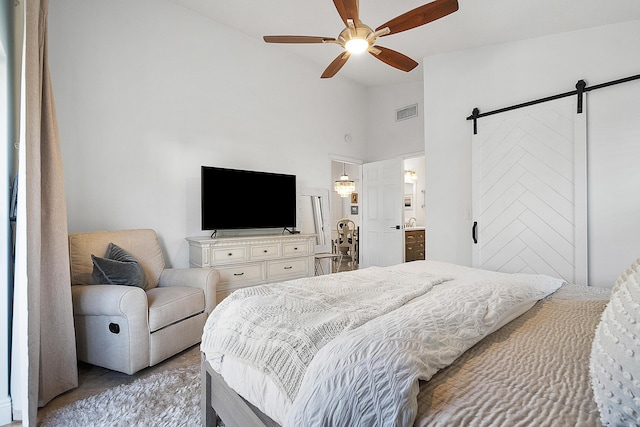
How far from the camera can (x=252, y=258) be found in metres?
3.44

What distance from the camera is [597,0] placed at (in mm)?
2344

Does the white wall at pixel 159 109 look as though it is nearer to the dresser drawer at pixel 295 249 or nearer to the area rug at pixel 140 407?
the dresser drawer at pixel 295 249

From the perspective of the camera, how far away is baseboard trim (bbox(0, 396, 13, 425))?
159 cm

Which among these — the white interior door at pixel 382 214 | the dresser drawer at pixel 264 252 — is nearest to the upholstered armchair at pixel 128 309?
the dresser drawer at pixel 264 252

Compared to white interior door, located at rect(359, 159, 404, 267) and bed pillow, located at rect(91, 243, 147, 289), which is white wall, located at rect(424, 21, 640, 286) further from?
bed pillow, located at rect(91, 243, 147, 289)

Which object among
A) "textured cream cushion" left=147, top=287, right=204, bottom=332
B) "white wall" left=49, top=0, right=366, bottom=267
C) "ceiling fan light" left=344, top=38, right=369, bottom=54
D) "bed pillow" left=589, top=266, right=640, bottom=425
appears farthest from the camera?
"white wall" left=49, top=0, right=366, bottom=267

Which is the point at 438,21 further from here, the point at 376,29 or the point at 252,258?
the point at 252,258

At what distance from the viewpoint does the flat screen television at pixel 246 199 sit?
3.37 metres

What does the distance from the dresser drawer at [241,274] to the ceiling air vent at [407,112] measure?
3.40m

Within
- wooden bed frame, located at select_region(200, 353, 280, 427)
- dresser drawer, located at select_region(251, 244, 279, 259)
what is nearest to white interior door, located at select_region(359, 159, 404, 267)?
dresser drawer, located at select_region(251, 244, 279, 259)

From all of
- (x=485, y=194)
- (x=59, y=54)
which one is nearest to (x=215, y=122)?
(x=59, y=54)

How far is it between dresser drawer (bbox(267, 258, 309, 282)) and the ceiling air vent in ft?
9.51

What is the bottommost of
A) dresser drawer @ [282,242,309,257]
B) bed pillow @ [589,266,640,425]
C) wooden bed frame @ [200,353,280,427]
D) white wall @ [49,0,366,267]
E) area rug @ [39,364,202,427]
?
area rug @ [39,364,202,427]

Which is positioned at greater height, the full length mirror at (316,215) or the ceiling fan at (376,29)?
the ceiling fan at (376,29)
